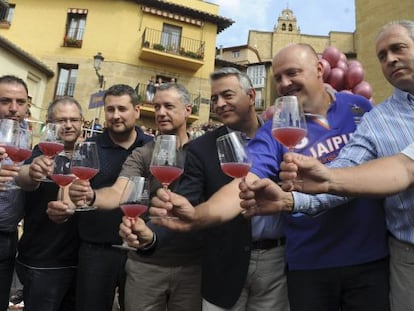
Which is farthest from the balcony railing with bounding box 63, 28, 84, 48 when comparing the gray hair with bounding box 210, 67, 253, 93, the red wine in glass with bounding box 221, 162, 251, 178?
A: the red wine in glass with bounding box 221, 162, 251, 178

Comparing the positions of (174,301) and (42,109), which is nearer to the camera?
(174,301)

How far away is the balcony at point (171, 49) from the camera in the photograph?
17406 millimetres

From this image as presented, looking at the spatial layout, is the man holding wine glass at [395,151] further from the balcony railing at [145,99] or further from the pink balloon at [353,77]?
the balcony railing at [145,99]

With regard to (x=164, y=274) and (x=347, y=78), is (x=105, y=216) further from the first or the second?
(x=347, y=78)

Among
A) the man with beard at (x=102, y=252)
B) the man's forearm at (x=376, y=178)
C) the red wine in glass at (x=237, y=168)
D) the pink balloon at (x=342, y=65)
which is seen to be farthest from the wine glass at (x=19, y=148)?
the pink balloon at (x=342, y=65)

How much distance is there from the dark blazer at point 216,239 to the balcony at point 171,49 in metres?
15.8

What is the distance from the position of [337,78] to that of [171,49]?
12.2 m

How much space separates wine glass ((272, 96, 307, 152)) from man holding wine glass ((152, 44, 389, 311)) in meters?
0.26

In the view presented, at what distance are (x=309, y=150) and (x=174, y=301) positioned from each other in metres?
1.41

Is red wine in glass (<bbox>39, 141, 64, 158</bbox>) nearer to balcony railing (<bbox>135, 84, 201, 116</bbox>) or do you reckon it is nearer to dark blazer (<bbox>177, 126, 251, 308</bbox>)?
dark blazer (<bbox>177, 126, 251, 308</bbox>)

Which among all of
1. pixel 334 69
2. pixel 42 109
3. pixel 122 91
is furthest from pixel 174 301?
pixel 42 109

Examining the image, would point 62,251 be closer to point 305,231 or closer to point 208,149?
point 208,149

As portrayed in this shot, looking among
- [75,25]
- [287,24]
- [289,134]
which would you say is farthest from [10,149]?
[287,24]

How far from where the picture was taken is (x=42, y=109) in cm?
1694
